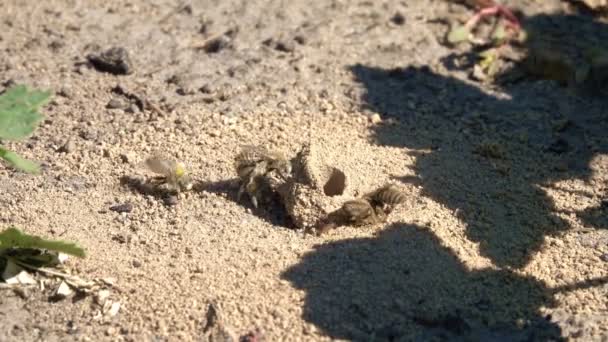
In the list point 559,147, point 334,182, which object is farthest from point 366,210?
point 559,147

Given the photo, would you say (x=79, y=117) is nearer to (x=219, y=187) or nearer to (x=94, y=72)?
(x=94, y=72)

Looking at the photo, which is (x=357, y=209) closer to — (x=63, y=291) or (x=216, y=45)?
(x=63, y=291)

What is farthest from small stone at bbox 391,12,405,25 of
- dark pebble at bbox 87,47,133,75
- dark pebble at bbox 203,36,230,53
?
dark pebble at bbox 87,47,133,75

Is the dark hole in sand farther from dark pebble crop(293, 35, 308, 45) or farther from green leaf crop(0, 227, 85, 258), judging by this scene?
dark pebble crop(293, 35, 308, 45)

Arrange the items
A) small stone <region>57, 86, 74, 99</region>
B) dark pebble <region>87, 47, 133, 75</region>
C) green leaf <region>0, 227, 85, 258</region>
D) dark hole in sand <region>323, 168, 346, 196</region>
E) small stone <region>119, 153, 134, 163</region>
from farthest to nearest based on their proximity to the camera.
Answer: dark pebble <region>87, 47, 133, 75</region>
small stone <region>57, 86, 74, 99</region>
small stone <region>119, 153, 134, 163</region>
dark hole in sand <region>323, 168, 346, 196</region>
green leaf <region>0, 227, 85, 258</region>

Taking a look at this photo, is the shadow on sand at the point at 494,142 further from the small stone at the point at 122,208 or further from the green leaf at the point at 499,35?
the small stone at the point at 122,208

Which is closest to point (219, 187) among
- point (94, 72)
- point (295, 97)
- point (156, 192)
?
point (156, 192)
